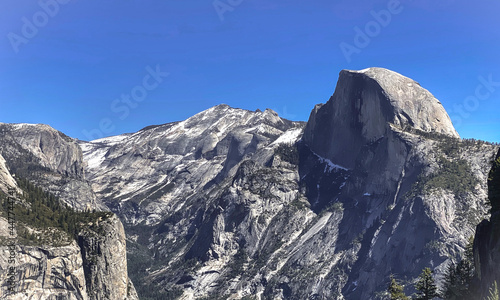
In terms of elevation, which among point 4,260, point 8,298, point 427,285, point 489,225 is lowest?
point 427,285

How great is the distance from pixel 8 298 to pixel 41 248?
21046 millimetres

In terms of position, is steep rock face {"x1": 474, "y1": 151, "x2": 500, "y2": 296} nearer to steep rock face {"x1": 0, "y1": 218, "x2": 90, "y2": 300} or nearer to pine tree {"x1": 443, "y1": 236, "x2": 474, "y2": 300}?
pine tree {"x1": 443, "y1": 236, "x2": 474, "y2": 300}

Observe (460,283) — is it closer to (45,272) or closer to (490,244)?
(490,244)

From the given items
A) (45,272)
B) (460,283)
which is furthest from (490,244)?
(45,272)

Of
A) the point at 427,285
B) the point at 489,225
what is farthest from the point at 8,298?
the point at 489,225

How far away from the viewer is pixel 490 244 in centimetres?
8962

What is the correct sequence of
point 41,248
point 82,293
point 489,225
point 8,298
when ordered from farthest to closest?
point 82,293 → point 41,248 → point 8,298 → point 489,225

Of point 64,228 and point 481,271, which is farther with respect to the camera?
point 64,228

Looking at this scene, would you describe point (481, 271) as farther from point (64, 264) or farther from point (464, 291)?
point (64, 264)

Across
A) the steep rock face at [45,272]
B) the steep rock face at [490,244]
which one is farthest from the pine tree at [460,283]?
the steep rock face at [45,272]

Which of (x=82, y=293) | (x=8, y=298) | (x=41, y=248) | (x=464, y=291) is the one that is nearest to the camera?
(x=464, y=291)

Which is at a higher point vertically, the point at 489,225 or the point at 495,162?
the point at 495,162

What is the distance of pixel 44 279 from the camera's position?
181 m

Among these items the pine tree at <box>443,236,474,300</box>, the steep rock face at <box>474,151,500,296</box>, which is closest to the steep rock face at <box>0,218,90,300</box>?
the pine tree at <box>443,236,474,300</box>
